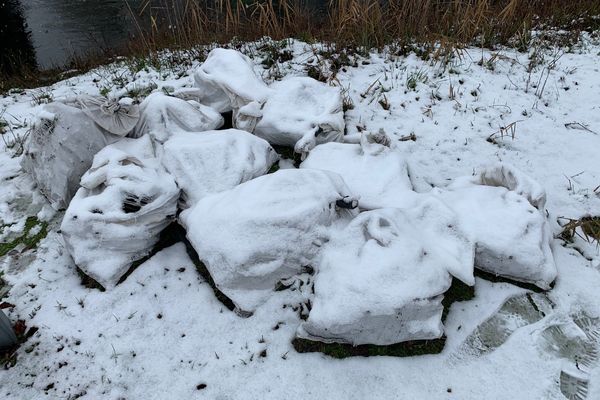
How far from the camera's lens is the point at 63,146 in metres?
2.85

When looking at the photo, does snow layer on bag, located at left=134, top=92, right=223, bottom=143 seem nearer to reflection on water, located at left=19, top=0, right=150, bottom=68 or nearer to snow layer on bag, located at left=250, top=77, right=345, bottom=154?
snow layer on bag, located at left=250, top=77, right=345, bottom=154

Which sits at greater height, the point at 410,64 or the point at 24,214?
the point at 410,64

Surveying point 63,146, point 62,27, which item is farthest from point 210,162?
point 62,27

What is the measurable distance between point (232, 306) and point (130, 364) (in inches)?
24.4

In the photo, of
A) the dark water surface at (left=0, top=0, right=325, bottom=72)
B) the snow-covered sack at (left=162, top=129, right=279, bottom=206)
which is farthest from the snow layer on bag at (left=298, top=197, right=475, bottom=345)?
the dark water surface at (left=0, top=0, right=325, bottom=72)

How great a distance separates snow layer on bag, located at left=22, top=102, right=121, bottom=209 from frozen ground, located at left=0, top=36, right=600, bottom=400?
0.94 feet

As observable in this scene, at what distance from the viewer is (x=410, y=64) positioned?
15.1 feet

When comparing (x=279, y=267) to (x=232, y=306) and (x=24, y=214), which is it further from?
(x=24, y=214)

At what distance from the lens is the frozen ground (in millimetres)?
2031

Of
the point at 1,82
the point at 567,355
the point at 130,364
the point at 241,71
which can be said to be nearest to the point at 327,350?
the point at 130,364

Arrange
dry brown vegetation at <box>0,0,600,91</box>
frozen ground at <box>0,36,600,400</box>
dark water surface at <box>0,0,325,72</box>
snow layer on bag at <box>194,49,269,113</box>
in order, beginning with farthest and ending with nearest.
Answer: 1. dark water surface at <box>0,0,325,72</box>
2. dry brown vegetation at <box>0,0,600,91</box>
3. snow layer on bag at <box>194,49,269,113</box>
4. frozen ground at <box>0,36,600,400</box>

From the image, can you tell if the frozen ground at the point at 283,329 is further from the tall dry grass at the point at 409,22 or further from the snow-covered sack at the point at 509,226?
the tall dry grass at the point at 409,22

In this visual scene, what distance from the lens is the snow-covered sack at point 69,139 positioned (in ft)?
9.39

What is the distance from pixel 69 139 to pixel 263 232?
167 centimetres
